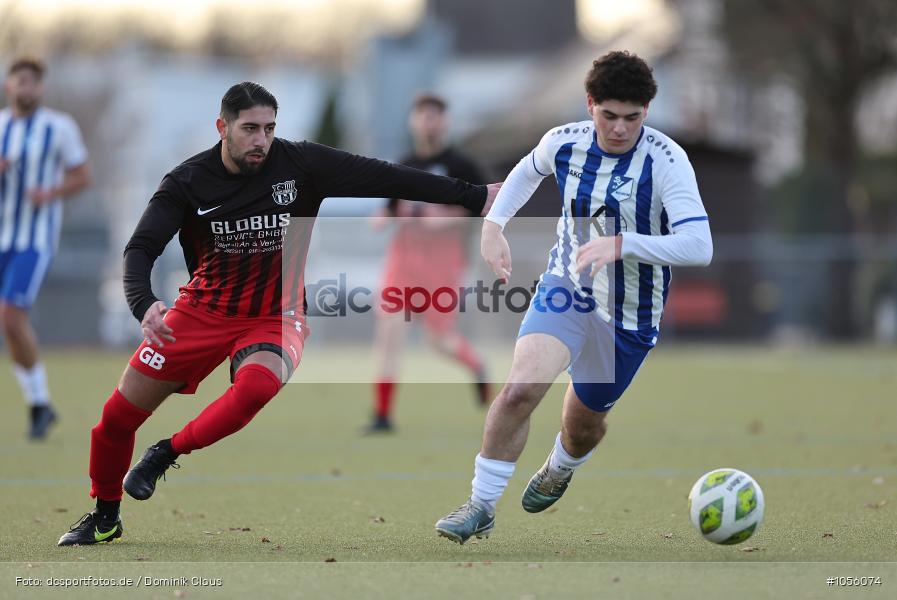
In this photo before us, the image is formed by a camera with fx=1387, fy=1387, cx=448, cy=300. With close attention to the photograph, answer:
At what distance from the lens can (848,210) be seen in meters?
26.7

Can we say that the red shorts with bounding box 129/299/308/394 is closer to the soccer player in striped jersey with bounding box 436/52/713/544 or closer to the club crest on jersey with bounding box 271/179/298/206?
the club crest on jersey with bounding box 271/179/298/206

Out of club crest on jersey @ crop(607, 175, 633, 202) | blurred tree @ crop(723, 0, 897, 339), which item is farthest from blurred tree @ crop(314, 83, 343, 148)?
club crest on jersey @ crop(607, 175, 633, 202)

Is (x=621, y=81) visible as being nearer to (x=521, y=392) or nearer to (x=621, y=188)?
(x=621, y=188)

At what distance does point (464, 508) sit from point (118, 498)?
150cm

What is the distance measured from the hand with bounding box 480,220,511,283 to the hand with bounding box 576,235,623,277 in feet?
1.48

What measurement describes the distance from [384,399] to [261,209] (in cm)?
498

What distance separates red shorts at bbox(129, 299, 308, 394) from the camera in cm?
589

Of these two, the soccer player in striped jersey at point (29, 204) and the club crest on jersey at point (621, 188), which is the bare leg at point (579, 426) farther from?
the soccer player in striped jersey at point (29, 204)

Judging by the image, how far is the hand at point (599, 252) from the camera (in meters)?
5.44

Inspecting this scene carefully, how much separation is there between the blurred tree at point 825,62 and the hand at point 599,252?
2222 centimetres

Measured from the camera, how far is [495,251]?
5906 millimetres

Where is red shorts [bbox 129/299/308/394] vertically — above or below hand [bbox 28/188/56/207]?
below

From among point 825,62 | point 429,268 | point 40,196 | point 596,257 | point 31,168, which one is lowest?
point 429,268

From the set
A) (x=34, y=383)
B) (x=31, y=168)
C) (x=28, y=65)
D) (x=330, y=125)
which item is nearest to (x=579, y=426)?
(x=34, y=383)
